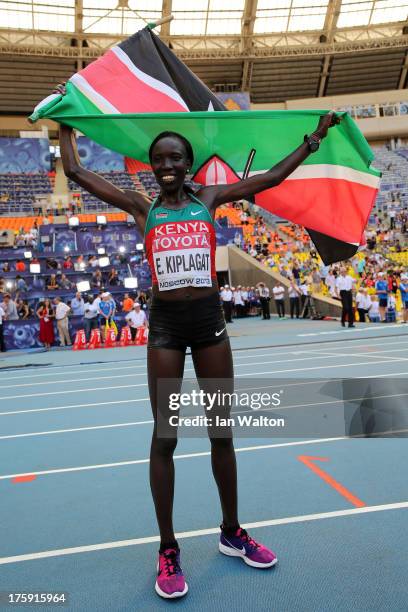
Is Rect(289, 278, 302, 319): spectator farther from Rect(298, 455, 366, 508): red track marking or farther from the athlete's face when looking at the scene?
the athlete's face

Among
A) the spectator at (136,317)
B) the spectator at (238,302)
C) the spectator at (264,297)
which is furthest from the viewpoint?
the spectator at (238,302)

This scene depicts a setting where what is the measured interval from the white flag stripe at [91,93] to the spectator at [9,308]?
44.7 ft

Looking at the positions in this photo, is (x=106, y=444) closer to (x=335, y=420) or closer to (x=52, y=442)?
(x=52, y=442)

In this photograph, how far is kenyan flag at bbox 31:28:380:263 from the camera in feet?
11.2

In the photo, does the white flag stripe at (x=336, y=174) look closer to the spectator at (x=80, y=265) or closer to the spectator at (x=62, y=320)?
the spectator at (x=62, y=320)

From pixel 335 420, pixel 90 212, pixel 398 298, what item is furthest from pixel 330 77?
pixel 335 420

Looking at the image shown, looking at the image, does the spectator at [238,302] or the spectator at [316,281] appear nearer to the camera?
Answer: the spectator at [316,281]

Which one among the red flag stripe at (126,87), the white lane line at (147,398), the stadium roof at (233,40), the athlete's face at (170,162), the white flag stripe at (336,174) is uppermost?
the stadium roof at (233,40)

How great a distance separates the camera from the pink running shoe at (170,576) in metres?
2.31

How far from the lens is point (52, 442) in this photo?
16.5ft

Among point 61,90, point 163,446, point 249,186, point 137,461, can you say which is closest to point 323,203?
point 249,186

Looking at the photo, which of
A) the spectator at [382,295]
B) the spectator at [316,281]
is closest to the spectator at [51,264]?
the spectator at [316,281]

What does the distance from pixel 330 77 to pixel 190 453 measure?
4873cm

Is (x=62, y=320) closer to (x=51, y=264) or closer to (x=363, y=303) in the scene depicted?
(x=51, y=264)
